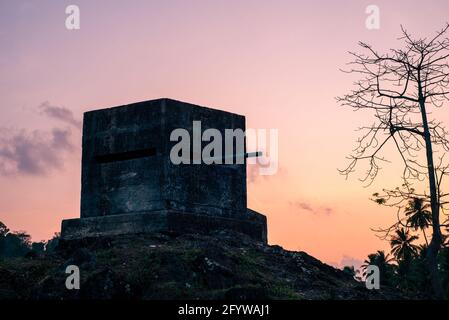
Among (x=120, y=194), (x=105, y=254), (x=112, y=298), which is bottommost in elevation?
(x=112, y=298)

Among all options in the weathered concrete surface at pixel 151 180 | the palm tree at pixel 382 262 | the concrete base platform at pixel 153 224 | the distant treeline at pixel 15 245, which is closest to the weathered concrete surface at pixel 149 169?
the weathered concrete surface at pixel 151 180

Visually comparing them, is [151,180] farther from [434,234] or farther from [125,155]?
[434,234]

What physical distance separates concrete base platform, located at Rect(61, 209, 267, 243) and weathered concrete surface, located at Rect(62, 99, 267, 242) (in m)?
0.02

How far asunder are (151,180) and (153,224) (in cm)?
106

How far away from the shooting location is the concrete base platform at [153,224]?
50.2 feet

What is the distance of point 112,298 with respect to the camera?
12.2m

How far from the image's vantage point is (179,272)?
12.9m

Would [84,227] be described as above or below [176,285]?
above

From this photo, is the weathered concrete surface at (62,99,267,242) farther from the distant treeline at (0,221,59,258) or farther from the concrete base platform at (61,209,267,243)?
the distant treeline at (0,221,59,258)

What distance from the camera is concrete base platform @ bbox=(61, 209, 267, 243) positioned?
15.3 metres

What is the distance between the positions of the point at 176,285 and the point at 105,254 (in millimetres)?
2352

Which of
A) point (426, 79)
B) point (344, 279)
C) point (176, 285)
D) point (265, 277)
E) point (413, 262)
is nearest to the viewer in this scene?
point (426, 79)

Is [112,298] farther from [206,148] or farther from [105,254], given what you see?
[206,148]

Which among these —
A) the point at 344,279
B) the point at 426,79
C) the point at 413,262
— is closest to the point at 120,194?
the point at 344,279
